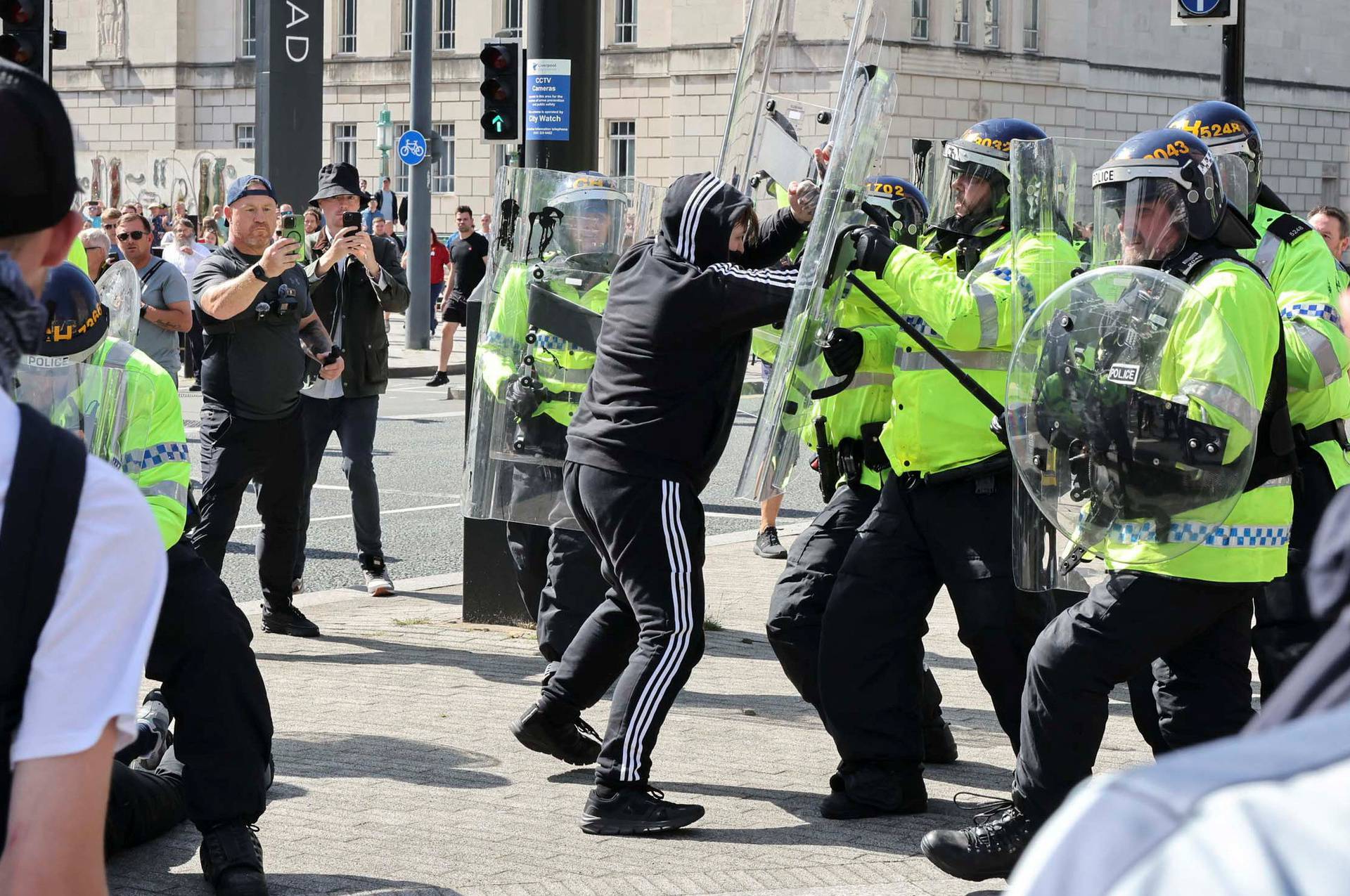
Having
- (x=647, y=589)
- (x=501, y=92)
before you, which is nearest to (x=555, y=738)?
(x=647, y=589)

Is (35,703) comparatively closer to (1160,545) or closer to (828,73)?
(1160,545)

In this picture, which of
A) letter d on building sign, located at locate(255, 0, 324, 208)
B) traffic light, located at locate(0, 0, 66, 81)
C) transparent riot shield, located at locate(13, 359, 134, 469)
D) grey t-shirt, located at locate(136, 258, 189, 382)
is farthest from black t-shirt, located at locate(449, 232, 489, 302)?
transparent riot shield, located at locate(13, 359, 134, 469)

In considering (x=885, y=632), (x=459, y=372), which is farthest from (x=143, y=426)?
(x=459, y=372)

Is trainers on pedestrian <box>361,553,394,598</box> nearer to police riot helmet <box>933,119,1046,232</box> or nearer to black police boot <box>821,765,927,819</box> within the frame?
black police boot <box>821,765,927,819</box>

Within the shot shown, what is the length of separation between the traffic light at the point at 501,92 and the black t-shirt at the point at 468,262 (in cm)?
992

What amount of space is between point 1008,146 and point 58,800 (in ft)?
13.2

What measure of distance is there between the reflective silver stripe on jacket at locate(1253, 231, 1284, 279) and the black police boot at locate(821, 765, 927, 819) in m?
1.83

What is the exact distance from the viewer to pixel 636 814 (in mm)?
4883

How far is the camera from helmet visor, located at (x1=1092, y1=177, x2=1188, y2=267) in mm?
4160

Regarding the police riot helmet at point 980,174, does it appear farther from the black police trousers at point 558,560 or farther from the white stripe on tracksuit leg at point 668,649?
the black police trousers at point 558,560

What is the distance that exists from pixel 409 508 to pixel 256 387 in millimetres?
4568

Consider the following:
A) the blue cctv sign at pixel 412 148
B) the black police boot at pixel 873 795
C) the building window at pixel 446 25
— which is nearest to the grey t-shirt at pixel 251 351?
the black police boot at pixel 873 795

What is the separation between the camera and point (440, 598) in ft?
28.6

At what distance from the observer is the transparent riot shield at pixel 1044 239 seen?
14.8 ft
